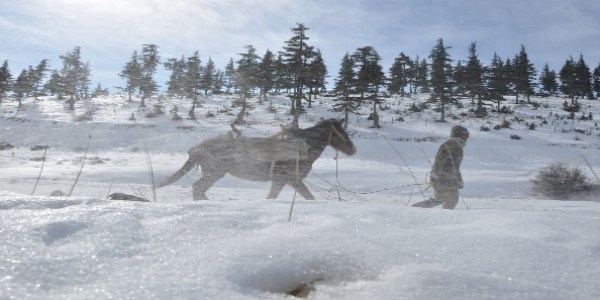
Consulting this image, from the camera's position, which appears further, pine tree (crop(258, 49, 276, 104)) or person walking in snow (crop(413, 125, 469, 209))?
pine tree (crop(258, 49, 276, 104))

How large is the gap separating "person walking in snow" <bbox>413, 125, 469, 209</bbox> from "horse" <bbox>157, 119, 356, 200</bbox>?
4.28 feet

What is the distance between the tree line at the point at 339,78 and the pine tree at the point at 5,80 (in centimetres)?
13

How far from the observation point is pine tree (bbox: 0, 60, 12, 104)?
54.8 meters

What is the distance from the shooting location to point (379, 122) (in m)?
33.9

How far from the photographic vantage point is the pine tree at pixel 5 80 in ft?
180

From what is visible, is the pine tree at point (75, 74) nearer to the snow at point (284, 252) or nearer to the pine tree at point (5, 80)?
the pine tree at point (5, 80)

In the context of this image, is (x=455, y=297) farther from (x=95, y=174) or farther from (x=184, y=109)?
(x=184, y=109)

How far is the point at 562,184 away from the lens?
10633mm

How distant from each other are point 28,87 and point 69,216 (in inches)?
2712

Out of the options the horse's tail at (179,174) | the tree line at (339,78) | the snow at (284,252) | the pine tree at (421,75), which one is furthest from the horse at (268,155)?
the pine tree at (421,75)

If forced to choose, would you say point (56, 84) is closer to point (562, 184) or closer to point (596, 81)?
point (562, 184)

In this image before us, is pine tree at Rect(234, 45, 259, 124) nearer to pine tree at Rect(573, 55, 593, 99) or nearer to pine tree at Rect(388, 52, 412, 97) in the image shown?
pine tree at Rect(388, 52, 412, 97)

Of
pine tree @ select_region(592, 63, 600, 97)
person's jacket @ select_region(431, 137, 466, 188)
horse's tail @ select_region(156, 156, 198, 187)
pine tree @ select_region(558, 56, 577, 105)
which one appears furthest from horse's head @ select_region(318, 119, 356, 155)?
pine tree @ select_region(592, 63, 600, 97)

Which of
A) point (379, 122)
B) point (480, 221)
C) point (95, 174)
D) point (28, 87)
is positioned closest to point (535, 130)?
point (379, 122)
